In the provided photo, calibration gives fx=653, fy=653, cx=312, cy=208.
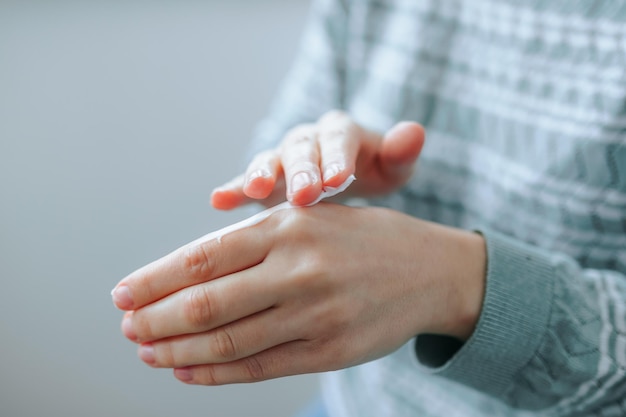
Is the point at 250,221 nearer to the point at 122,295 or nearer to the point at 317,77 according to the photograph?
the point at 122,295

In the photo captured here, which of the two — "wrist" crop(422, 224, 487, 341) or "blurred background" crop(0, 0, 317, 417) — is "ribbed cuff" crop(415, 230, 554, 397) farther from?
"blurred background" crop(0, 0, 317, 417)

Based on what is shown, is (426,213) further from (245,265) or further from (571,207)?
(245,265)

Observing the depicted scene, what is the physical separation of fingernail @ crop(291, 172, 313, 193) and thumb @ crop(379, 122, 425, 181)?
123mm

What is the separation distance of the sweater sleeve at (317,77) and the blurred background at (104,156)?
194 mm

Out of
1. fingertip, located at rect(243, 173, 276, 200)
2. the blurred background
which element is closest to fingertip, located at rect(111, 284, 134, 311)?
fingertip, located at rect(243, 173, 276, 200)

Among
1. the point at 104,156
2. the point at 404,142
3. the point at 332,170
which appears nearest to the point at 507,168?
the point at 404,142

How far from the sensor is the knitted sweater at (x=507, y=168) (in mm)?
480

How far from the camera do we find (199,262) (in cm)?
41

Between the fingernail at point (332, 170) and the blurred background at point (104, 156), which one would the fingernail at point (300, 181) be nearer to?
the fingernail at point (332, 170)

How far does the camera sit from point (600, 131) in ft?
1.72

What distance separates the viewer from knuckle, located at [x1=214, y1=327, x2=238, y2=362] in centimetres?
40

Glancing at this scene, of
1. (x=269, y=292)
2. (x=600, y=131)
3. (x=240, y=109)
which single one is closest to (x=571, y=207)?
(x=600, y=131)

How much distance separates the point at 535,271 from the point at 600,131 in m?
0.13

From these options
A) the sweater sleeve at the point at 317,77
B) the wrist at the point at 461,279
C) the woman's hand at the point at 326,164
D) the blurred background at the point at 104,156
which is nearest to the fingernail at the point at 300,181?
the woman's hand at the point at 326,164
